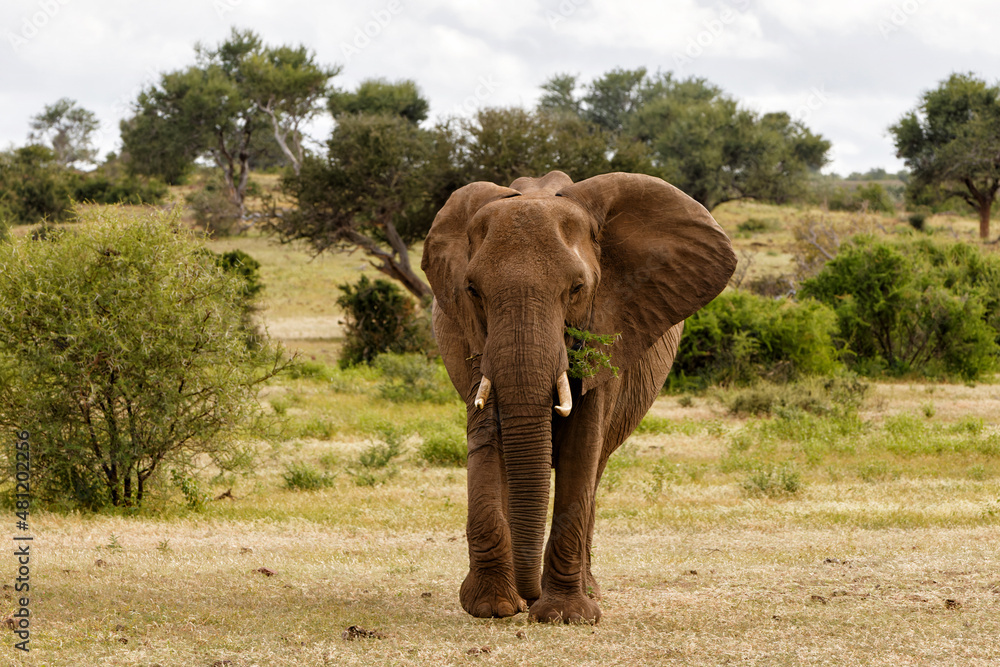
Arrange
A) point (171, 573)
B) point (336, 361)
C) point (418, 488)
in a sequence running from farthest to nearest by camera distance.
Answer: point (336, 361), point (418, 488), point (171, 573)

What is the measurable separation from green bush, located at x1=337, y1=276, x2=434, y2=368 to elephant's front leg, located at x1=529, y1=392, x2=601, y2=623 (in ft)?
63.4

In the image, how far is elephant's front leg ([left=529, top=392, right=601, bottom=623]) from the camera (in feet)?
19.8

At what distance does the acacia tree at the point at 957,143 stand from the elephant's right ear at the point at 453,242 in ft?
143

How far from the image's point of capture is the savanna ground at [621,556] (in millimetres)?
5516

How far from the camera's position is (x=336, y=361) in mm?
26219

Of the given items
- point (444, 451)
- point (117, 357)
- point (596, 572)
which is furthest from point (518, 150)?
point (596, 572)

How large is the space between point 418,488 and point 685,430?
5.43 metres

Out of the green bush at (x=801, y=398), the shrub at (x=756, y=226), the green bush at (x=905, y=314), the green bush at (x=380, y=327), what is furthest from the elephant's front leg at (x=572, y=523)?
the shrub at (x=756, y=226)

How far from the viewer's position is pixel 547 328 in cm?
536

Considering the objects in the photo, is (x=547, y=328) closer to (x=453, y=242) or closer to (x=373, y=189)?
(x=453, y=242)

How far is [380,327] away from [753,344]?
9.38m

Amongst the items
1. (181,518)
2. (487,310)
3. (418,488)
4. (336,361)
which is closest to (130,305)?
(181,518)

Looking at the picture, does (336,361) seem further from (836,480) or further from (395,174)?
(836,480)

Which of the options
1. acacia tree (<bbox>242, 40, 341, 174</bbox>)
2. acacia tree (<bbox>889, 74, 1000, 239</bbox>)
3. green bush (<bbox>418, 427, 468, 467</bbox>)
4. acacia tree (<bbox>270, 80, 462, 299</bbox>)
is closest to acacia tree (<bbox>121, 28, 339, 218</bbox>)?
acacia tree (<bbox>242, 40, 341, 174</bbox>)
